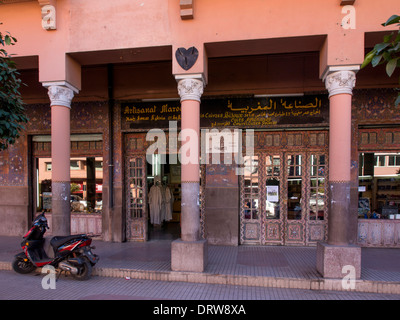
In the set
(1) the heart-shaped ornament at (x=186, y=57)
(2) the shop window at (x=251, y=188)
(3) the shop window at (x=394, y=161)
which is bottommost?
(2) the shop window at (x=251, y=188)

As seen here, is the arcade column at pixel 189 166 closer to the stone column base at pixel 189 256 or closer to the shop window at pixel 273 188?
the stone column base at pixel 189 256

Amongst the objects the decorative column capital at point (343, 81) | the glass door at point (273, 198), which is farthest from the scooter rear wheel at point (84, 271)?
the decorative column capital at point (343, 81)

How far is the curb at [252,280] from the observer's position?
4.95 meters

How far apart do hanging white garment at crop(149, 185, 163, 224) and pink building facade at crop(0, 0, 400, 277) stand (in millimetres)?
736

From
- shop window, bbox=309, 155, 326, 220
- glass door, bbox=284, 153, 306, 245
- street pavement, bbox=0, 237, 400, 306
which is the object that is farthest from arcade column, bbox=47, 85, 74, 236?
shop window, bbox=309, 155, 326, 220

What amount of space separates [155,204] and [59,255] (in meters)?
4.05

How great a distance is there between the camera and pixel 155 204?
30.8 feet

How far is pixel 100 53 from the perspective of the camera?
6.18 meters

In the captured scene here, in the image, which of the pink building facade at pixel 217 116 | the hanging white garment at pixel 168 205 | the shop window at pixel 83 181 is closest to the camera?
the pink building facade at pixel 217 116

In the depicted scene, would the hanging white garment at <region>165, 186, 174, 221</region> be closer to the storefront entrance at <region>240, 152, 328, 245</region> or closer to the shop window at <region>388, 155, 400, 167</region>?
the storefront entrance at <region>240, 152, 328, 245</region>

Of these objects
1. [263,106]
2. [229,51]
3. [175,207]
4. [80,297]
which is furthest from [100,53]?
[175,207]

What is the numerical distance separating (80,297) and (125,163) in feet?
13.7
